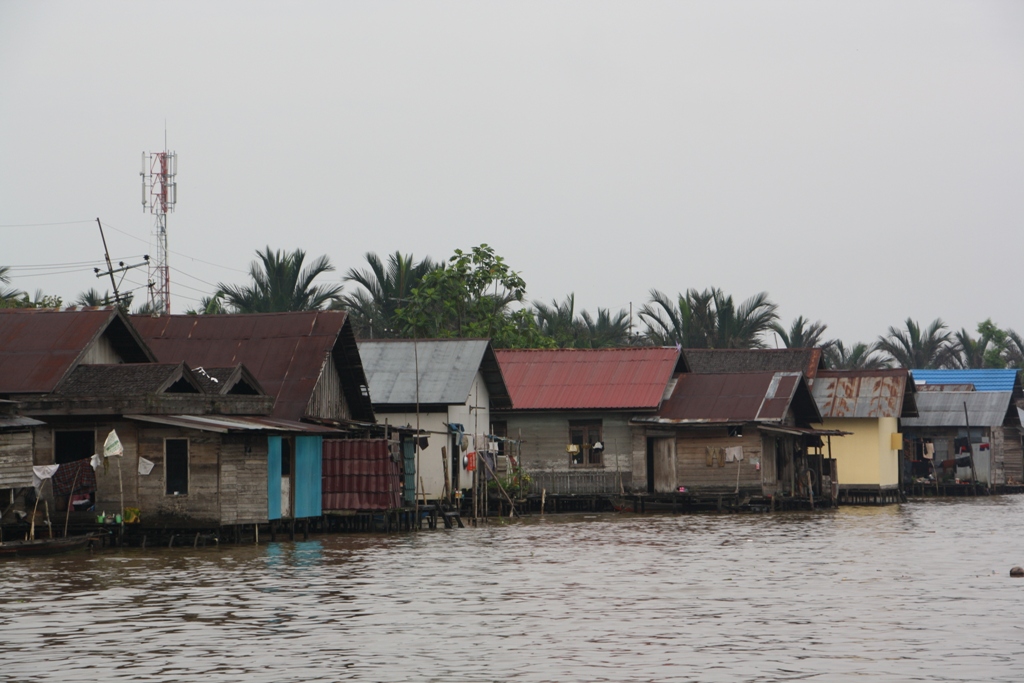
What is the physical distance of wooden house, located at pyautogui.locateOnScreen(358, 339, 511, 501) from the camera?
40.1 meters

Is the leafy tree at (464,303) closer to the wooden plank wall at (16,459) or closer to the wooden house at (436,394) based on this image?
the wooden house at (436,394)

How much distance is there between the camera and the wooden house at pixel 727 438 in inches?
1687

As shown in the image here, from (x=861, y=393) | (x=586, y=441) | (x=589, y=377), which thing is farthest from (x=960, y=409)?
(x=586, y=441)

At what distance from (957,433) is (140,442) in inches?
1635

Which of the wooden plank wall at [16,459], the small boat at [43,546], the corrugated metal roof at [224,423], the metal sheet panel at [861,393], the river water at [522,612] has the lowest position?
the river water at [522,612]

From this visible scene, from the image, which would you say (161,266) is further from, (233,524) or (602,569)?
(602,569)

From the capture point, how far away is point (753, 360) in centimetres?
5406

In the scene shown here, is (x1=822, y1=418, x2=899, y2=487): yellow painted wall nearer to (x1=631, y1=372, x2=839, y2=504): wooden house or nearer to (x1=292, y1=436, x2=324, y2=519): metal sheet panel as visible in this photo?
(x1=631, y1=372, x2=839, y2=504): wooden house

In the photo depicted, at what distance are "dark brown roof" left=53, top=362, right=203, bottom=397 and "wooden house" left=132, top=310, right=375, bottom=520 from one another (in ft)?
8.90

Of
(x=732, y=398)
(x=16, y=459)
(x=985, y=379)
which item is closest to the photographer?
(x=16, y=459)

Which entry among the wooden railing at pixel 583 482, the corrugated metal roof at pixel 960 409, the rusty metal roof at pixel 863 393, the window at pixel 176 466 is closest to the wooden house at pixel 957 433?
the corrugated metal roof at pixel 960 409

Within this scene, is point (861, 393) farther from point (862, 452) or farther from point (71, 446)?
point (71, 446)

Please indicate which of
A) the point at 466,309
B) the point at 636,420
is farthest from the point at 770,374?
the point at 466,309

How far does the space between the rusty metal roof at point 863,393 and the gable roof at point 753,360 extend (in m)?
1.39
